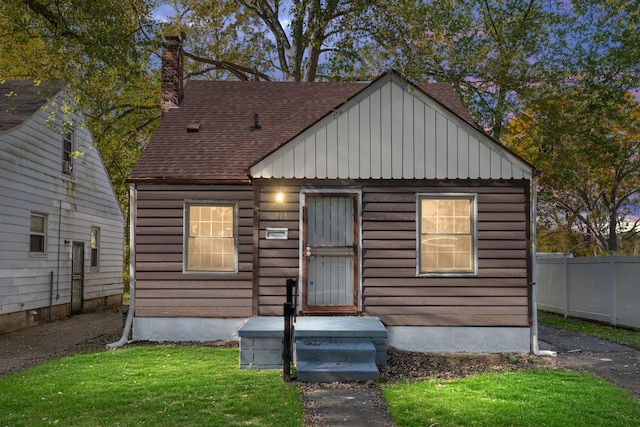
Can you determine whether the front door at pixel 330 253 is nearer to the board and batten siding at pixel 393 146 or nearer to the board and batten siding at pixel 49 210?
the board and batten siding at pixel 393 146

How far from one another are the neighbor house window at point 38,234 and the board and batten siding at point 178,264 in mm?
5114

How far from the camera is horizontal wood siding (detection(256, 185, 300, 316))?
1112 centimetres

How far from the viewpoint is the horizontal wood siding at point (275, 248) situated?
11125mm

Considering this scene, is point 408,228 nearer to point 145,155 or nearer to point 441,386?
point 441,386

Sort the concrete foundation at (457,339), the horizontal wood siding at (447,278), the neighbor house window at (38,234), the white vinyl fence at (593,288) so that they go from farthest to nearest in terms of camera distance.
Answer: the neighbor house window at (38,234), the white vinyl fence at (593,288), the horizontal wood siding at (447,278), the concrete foundation at (457,339)

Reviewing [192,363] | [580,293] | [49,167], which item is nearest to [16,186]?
[49,167]

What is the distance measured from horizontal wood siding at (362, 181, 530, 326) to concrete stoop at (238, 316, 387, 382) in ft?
3.97

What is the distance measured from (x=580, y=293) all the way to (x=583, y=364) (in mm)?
7359


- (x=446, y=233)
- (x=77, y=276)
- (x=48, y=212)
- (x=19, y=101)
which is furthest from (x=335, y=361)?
(x=77, y=276)

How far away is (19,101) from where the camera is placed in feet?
50.7

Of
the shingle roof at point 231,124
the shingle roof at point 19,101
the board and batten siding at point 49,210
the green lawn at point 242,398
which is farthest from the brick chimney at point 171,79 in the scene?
the green lawn at point 242,398

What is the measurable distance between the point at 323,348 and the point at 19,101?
11.1 meters

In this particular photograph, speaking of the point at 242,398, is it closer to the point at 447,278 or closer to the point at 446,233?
the point at 447,278

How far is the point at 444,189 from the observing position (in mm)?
11094
